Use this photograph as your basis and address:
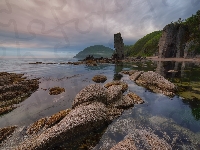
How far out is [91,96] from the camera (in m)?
12.9

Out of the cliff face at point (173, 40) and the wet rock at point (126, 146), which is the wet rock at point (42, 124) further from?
the cliff face at point (173, 40)

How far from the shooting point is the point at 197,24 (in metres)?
78.8

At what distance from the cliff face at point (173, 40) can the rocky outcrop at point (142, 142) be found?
79.3m

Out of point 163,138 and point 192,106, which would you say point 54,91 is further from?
point 192,106

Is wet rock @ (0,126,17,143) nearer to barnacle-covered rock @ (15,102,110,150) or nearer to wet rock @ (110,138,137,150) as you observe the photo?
barnacle-covered rock @ (15,102,110,150)

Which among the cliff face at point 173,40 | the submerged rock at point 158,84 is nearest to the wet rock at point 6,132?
the submerged rock at point 158,84

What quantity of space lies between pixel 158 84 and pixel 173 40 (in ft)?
227

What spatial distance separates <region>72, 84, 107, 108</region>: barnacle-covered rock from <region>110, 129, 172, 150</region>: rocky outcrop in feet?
16.8

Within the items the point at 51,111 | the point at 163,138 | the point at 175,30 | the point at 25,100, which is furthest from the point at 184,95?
the point at 175,30

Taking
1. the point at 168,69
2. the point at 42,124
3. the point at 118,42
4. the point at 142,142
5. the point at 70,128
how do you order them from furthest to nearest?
1. the point at 118,42
2. the point at 168,69
3. the point at 42,124
4. the point at 70,128
5. the point at 142,142

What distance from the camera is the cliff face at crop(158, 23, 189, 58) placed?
74312 mm

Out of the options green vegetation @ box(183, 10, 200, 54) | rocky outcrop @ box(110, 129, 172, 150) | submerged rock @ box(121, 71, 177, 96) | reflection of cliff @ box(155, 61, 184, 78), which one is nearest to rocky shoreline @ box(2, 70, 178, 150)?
rocky outcrop @ box(110, 129, 172, 150)

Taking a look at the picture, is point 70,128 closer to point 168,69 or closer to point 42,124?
point 42,124

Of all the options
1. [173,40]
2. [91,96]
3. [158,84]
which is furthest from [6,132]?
[173,40]
